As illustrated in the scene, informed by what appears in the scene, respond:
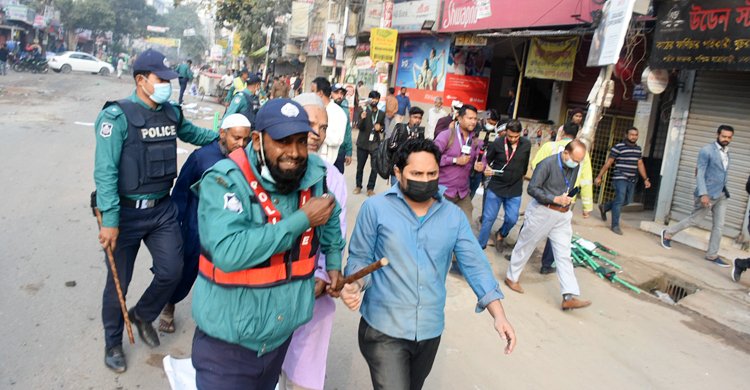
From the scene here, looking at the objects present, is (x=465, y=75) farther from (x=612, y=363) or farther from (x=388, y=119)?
(x=612, y=363)

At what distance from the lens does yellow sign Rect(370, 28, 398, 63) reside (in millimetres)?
16641

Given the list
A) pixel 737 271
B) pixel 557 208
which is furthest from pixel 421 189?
pixel 737 271

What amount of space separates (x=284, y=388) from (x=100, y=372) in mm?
1416

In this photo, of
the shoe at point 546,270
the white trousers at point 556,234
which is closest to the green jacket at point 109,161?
the white trousers at point 556,234

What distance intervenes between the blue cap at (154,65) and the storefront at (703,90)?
23.4 feet

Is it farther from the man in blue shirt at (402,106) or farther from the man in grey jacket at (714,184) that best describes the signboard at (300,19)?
the man in grey jacket at (714,184)

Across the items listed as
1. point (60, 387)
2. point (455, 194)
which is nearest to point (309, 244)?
point (60, 387)

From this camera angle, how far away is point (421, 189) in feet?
8.60

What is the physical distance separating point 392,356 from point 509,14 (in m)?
11.3

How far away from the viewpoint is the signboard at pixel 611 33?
763 cm

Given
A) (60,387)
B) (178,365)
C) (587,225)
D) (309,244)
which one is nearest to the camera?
(309,244)

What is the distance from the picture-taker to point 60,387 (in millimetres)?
3404

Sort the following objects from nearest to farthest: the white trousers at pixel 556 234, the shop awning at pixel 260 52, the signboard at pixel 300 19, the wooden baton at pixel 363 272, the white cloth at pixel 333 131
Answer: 1. the wooden baton at pixel 363 272
2. the white trousers at pixel 556 234
3. the white cloth at pixel 333 131
4. the signboard at pixel 300 19
5. the shop awning at pixel 260 52

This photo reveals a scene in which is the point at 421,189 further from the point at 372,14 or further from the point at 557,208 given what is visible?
the point at 372,14
